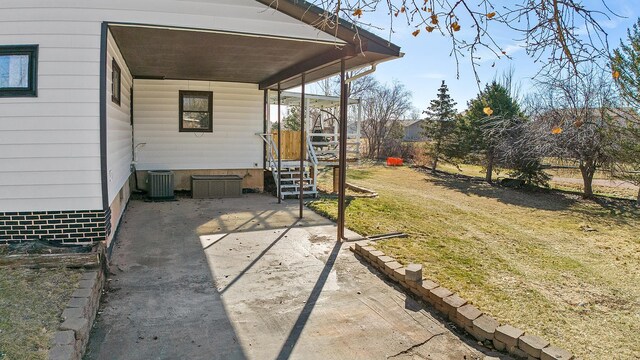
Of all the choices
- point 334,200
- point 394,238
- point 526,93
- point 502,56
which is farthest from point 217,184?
point 526,93

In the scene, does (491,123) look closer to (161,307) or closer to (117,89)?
(117,89)

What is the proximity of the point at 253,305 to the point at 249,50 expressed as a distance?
170 inches

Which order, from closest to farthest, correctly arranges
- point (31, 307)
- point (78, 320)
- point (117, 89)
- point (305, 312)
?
point (78, 320)
point (31, 307)
point (305, 312)
point (117, 89)

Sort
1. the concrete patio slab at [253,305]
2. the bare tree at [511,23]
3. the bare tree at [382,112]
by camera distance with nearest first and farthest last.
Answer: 1. the bare tree at [511,23]
2. the concrete patio slab at [253,305]
3. the bare tree at [382,112]

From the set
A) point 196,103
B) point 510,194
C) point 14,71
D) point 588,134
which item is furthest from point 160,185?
point 588,134

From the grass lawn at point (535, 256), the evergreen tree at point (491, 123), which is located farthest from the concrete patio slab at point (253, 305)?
the evergreen tree at point (491, 123)

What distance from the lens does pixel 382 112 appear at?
110 feet

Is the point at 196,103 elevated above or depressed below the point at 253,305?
above

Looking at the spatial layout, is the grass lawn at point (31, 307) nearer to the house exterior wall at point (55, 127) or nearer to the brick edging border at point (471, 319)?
the house exterior wall at point (55, 127)

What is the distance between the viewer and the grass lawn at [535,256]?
12.9 feet

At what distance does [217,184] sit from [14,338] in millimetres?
7629

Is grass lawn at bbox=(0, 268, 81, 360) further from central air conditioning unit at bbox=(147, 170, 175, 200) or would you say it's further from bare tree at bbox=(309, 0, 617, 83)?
central air conditioning unit at bbox=(147, 170, 175, 200)

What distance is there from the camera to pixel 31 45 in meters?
4.62

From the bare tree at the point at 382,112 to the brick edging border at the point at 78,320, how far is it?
1041 inches
